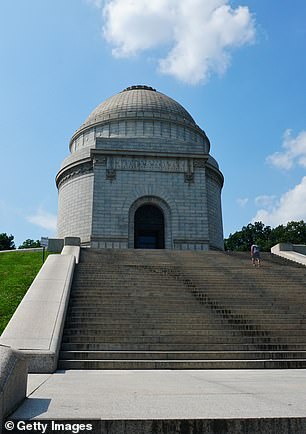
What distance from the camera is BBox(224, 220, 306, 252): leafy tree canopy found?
199 feet

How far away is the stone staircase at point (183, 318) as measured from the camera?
9.07 meters

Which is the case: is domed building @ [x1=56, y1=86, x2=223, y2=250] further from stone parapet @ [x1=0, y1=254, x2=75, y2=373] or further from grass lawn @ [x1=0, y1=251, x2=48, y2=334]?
stone parapet @ [x1=0, y1=254, x2=75, y2=373]

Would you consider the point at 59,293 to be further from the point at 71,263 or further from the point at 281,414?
the point at 281,414

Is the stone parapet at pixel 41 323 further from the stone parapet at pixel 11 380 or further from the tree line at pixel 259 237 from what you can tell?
the tree line at pixel 259 237

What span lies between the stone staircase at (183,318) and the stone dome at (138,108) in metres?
21.7

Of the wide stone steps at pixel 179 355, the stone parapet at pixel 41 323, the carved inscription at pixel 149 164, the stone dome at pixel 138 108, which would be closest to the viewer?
the stone parapet at pixel 41 323

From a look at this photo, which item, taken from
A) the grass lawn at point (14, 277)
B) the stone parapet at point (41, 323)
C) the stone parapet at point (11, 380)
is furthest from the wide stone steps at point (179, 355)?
the stone parapet at point (11, 380)

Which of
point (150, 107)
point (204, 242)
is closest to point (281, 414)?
point (204, 242)

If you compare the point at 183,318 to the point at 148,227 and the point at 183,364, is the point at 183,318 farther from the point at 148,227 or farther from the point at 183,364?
the point at 148,227

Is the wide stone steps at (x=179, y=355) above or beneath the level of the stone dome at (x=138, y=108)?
beneath

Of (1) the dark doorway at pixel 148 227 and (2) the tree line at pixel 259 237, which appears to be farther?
(2) the tree line at pixel 259 237

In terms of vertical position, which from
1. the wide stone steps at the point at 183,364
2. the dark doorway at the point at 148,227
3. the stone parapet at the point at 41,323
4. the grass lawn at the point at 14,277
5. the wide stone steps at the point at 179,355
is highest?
the dark doorway at the point at 148,227

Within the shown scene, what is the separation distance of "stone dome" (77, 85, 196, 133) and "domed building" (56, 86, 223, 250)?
295cm

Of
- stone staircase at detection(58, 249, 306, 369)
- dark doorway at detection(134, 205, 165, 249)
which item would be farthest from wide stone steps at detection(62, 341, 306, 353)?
dark doorway at detection(134, 205, 165, 249)
